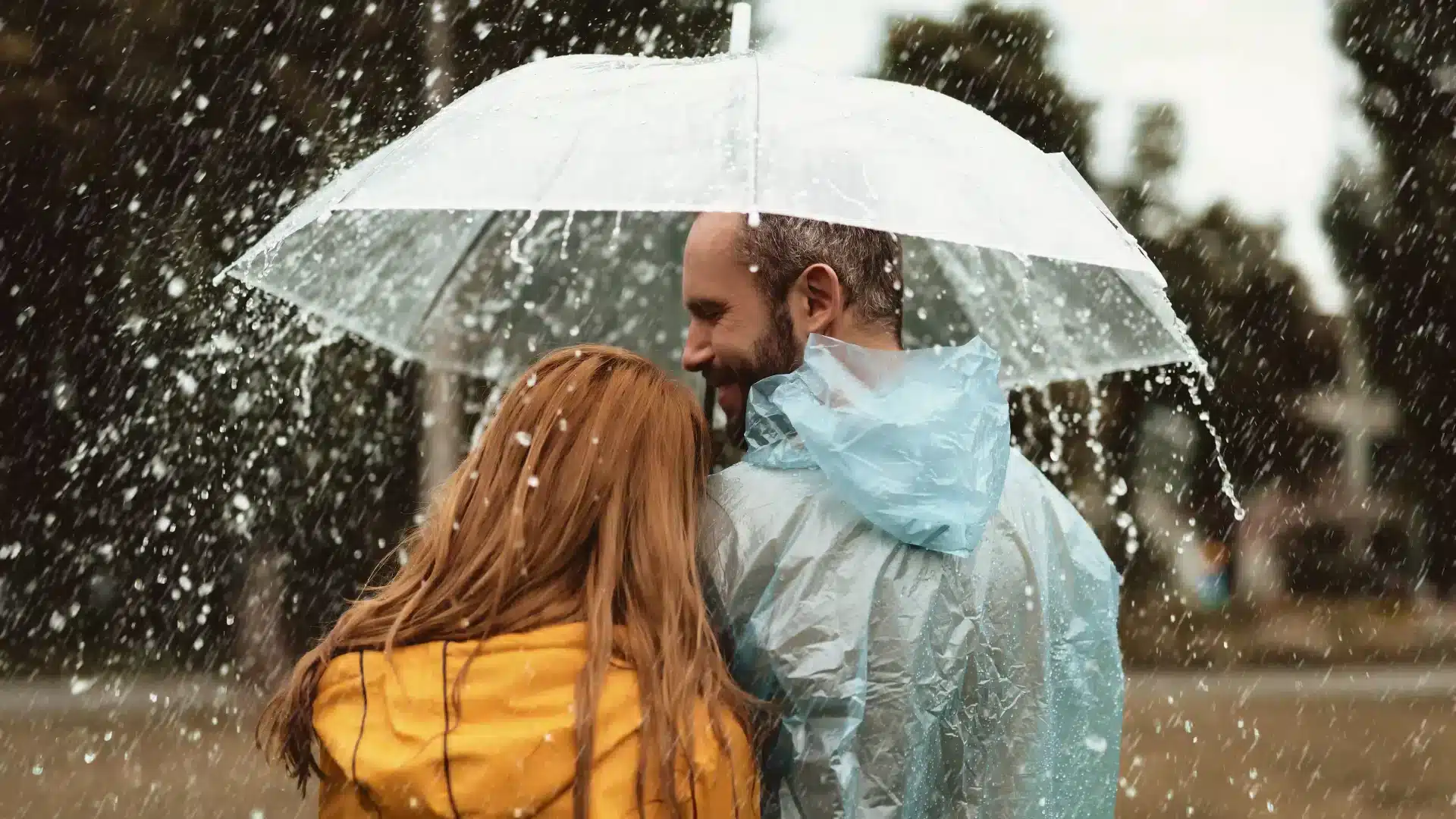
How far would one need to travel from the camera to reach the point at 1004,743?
2.41m

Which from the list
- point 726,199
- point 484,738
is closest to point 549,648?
point 484,738

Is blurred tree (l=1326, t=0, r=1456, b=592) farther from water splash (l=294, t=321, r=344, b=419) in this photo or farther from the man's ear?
the man's ear

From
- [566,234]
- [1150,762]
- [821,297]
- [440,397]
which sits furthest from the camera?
[440,397]

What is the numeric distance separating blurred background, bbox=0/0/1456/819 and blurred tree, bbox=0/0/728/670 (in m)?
0.03

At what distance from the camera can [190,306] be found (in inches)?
535

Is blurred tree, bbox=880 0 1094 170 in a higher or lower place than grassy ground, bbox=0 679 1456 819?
higher

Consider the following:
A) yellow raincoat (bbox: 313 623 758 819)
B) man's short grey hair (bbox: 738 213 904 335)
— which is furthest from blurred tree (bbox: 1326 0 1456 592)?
yellow raincoat (bbox: 313 623 758 819)

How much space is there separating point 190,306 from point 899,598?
12411 millimetres

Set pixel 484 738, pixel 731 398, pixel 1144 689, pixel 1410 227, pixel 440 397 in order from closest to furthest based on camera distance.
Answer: pixel 484 738 < pixel 731 398 < pixel 440 397 < pixel 1144 689 < pixel 1410 227

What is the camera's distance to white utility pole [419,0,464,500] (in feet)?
35.7

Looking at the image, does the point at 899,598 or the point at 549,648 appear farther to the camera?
the point at 899,598

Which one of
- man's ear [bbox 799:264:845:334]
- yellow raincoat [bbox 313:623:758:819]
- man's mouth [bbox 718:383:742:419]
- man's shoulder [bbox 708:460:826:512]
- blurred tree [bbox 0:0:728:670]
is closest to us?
yellow raincoat [bbox 313:623:758:819]

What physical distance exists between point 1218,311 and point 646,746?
17771 millimetres

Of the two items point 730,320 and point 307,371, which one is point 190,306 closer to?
point 307,371
